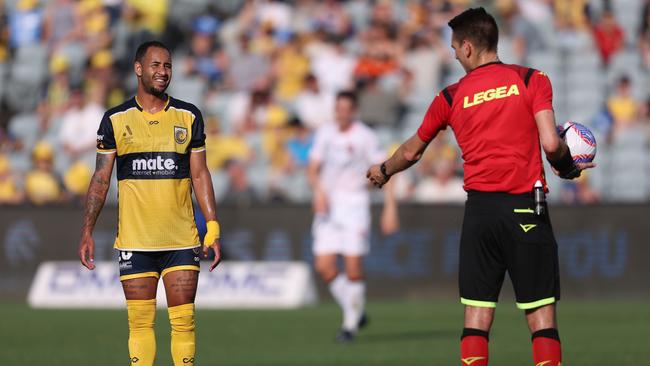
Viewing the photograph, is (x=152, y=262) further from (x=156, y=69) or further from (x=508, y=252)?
(x=508, y=252)

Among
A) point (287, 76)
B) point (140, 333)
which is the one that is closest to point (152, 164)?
point (140, 333)

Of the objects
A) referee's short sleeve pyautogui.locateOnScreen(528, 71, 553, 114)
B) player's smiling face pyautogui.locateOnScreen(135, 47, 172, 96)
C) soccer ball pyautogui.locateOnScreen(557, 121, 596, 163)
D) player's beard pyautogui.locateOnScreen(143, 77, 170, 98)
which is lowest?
soccer ball pyautogui.locateOnScreen(557, 121, 596, 163)

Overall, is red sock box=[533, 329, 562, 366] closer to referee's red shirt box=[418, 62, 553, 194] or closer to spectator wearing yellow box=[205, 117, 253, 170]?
referee's red shirt box=[418, 62, 553, 194]

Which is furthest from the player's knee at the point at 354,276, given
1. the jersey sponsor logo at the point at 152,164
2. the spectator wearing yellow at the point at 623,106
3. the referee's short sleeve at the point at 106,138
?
the spectator wearing yellow at the point at 623,106

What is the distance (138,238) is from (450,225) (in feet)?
37.7

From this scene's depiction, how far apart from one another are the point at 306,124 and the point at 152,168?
1463 centimetres

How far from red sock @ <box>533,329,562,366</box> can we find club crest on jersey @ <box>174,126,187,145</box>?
2632 mm

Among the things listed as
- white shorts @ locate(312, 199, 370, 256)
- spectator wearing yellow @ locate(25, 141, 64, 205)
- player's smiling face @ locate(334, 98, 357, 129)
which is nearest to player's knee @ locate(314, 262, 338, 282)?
white shorts @ locate(312, 199, 370, 256)

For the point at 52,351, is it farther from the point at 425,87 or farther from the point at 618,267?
the point at 425,87

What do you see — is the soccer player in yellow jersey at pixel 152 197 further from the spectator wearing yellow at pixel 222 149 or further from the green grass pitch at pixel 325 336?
the spectator wearing yellow at pixel 222 149

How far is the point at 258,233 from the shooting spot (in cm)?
2064

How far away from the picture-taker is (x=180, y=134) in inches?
354

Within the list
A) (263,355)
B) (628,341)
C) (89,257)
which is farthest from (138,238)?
(628,341)

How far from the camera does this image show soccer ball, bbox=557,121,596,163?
8.58m
